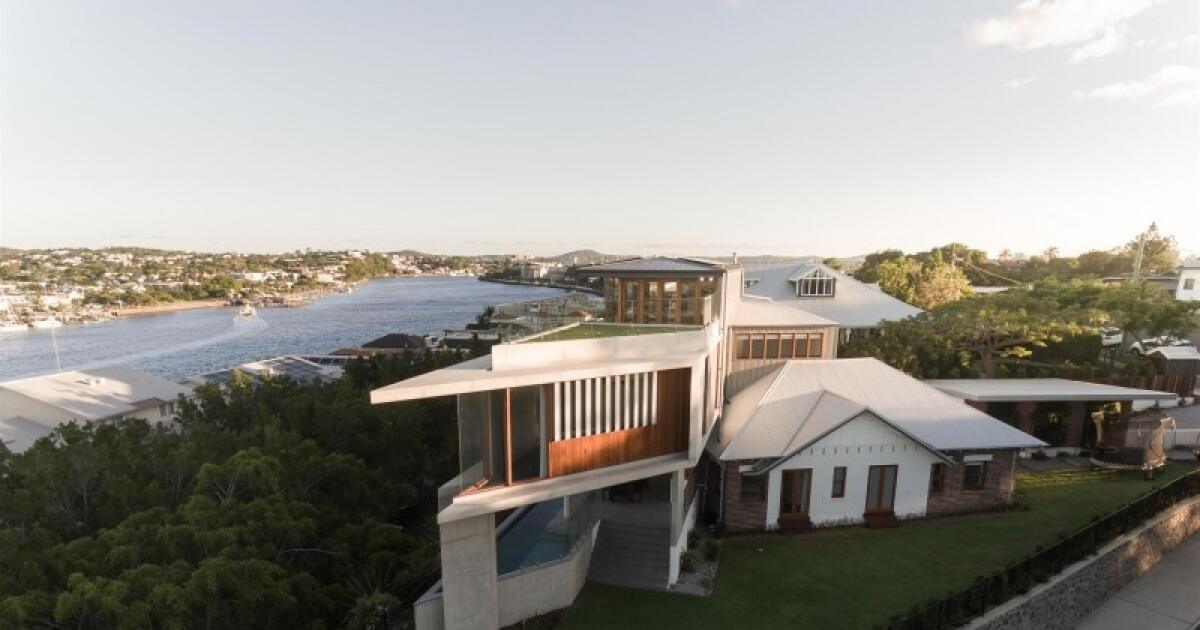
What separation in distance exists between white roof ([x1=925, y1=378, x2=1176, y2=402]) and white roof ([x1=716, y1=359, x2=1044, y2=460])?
17.9ft

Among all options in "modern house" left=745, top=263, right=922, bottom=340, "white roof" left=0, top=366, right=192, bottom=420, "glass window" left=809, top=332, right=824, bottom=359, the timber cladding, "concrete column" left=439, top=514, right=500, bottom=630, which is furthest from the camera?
"modern house" left=745, top=263, right=922, bottom=340

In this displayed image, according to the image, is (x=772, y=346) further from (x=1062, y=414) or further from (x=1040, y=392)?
(x=1062, y=414)

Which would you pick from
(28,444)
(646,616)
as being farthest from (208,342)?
(646,616)

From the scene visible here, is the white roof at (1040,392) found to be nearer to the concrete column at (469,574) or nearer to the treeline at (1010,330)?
the treeline at (1010,330)

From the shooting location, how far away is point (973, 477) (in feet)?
64.4

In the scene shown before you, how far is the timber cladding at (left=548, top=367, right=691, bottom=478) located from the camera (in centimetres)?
1348

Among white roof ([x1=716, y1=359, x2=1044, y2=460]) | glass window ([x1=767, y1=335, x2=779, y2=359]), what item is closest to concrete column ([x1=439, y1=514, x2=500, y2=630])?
white roof ([x1=716, y1=359, x2=1044, y2=460])

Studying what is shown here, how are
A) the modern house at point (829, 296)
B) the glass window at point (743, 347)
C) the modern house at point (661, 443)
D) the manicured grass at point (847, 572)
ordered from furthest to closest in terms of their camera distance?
the modern house at point (829, 296) < the glass window at point (743, 347) < the manicured grass at point (847, 572) < the modern house at point (661, 443)

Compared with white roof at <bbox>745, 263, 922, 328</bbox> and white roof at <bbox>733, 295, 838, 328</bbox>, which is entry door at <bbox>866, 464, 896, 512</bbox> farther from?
white roof at <bbox>745, 263, 922, 328</bbox>

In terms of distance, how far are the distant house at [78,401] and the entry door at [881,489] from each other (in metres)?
36.2

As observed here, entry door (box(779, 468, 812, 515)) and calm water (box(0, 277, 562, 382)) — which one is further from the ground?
entry door (box(779, 468, 812, 515))

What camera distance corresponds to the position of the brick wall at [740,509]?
60.5ft

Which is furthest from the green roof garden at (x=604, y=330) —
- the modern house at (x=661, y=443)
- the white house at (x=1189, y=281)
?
the white house at (x=1189, y=281)

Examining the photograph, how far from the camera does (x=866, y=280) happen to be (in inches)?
3413
